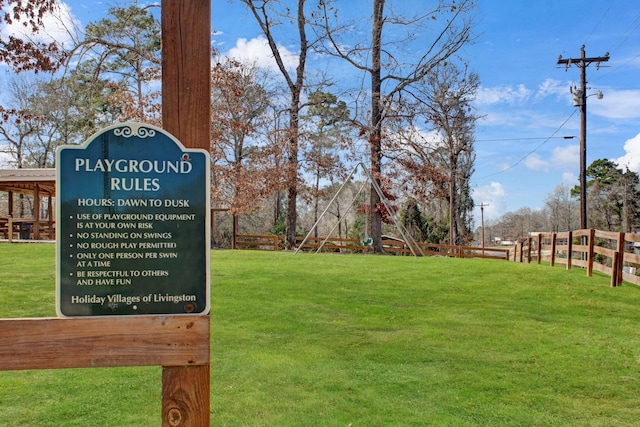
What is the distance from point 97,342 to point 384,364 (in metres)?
3.03

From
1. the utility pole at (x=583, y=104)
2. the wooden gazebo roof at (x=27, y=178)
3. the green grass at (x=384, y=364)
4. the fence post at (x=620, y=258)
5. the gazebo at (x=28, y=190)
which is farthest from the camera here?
the utility pole at (x=583, y=104)

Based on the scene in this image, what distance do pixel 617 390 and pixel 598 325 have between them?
2.43 m

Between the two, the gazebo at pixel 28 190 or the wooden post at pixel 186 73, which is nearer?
the wooden post at pixel 186 73

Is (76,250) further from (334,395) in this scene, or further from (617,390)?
(617,390)

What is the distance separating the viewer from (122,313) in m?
2.04

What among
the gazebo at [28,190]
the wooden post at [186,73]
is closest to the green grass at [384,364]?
the wooden post at [186,73]

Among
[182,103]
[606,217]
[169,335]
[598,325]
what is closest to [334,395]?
[169,335]

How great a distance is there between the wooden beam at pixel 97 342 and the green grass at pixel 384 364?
4.94 ft

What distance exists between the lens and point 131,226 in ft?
6.72

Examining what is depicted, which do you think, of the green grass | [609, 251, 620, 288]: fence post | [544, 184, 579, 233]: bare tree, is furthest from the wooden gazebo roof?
[544, 184, 579, 233]: bare tree

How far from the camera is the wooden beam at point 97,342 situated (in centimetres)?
201

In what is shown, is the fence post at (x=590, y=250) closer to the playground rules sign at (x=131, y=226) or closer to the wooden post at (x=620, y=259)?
the wooden post at (x=620, y=259)

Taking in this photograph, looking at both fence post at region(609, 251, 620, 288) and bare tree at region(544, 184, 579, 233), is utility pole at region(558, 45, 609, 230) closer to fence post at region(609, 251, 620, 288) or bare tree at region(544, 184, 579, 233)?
fence post at region(609, 251, 620, 288)

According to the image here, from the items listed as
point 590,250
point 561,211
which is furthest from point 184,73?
point 561,211
